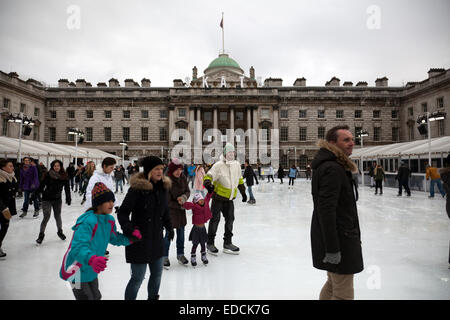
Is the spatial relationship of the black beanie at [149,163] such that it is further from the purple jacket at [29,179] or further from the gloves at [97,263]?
the purple jacket at [29,179]

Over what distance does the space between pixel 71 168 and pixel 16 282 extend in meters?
12.6

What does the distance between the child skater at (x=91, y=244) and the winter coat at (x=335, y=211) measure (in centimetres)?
164

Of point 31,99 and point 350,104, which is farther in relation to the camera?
point 350,104

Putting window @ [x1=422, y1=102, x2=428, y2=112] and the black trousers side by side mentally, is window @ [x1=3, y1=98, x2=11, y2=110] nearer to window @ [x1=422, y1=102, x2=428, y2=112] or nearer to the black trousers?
the black trousers

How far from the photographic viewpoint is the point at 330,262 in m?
2.15

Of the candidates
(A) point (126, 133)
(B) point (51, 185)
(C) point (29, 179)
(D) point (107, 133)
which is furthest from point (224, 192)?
(D) point (107, 133)

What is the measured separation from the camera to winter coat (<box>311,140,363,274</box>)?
7.05ft

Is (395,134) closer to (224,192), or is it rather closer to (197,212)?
(224,192)

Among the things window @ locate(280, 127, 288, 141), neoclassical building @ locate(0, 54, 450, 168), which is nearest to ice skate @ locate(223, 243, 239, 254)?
neoclassical building @ locate(0, 54, 450, 168)

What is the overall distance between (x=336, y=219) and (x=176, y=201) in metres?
2.82

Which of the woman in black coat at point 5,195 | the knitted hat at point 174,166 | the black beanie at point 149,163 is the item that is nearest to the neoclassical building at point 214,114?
the woman in black coat at point 5,195
